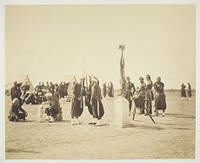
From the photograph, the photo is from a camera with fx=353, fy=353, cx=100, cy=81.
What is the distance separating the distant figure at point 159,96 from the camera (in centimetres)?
264

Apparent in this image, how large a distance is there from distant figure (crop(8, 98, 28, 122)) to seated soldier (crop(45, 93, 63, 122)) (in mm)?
174

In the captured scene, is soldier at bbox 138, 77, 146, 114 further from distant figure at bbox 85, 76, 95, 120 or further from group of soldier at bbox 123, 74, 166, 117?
distant figure at bbox 85, 76, 95, 120

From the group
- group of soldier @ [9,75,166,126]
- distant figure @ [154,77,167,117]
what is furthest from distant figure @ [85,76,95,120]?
distant figure @ [154,77,167,117]

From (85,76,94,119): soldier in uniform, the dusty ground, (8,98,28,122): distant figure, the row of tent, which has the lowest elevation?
the dusty ground

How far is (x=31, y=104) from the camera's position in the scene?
2.62 meters

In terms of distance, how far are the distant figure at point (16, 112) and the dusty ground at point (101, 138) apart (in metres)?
0.03

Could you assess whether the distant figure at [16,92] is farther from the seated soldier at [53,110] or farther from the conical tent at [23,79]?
the seated soldier at [53,110]

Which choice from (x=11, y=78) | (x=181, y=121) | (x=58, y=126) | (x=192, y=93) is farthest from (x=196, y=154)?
(x=11, y=78)

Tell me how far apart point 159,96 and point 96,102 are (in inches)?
18.7

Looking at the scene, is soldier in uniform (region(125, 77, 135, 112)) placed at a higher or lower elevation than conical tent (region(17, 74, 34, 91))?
lower

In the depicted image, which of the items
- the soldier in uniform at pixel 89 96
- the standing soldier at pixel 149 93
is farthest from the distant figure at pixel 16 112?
the standing soldier at pixel 149 93

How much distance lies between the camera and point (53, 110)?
2.62m

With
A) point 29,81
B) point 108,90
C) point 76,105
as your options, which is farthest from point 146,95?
point 29,81

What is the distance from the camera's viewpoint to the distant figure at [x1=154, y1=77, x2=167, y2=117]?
2645 mm
